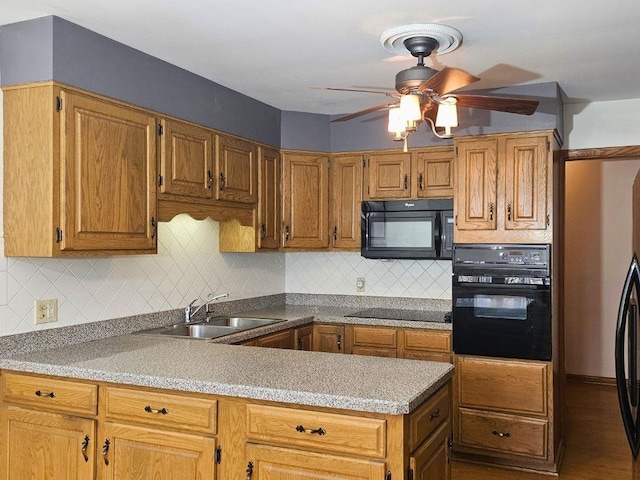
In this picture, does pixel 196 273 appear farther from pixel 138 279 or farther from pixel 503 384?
pixel 503 384

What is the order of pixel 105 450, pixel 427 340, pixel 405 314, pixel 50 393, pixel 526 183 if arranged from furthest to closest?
1. pixel 405 314
2. pixel 427 340
3. pixel 526 183
4. pixel 50 393
5. pixel 105 450

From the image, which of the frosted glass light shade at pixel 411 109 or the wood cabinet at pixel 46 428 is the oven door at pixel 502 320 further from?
the wood cabinet at pixel 46 428

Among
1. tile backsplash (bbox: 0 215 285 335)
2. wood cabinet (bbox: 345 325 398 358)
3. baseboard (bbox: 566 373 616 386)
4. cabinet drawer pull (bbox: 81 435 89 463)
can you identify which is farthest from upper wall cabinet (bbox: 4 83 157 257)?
baseboard (bbox: 566 373 616 386)

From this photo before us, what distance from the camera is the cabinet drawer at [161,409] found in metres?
2.30

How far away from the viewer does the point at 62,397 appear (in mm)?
2561

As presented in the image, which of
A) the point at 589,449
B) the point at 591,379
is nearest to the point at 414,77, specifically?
the point at 589,449

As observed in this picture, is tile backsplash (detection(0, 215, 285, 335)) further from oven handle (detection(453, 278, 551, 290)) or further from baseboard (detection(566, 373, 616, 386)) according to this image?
baseboard (detection(566, 373, 616, 386))

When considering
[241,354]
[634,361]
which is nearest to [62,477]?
[241,354]

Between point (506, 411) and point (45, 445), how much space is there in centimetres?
264

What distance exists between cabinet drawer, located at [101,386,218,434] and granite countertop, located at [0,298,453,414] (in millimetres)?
58

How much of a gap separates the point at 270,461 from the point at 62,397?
3.28ft

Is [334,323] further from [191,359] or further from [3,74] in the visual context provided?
[3,74]

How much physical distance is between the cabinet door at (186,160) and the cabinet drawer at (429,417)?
6.05ft

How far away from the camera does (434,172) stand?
4297 mm
